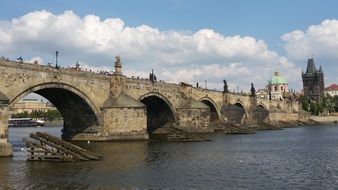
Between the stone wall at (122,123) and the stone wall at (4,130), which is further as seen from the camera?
the stone wall at (122,123)

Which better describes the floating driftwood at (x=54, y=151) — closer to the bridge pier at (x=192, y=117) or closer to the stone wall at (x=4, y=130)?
the stone wall at (x=4, y=130)

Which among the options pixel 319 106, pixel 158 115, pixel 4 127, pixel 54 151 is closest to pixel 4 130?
pixel 4 127

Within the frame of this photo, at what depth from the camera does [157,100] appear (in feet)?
218

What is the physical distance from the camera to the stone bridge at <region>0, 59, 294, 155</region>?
1518 inches

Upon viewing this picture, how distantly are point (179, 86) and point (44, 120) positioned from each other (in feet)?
364

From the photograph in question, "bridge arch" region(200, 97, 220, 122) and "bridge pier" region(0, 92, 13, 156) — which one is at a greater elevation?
"bridge arch" region(200, 97, 220, 122)

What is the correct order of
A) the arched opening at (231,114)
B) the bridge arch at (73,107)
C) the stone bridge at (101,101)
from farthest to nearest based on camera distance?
the arched opening at (231,114)
the bridge arch at (73,107)
the stone bridge at (101,101)

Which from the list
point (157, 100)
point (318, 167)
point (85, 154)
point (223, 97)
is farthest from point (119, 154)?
point (223, 97)

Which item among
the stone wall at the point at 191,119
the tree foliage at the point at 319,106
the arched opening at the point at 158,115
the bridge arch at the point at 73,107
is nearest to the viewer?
the bridge arch at the point at 73,107

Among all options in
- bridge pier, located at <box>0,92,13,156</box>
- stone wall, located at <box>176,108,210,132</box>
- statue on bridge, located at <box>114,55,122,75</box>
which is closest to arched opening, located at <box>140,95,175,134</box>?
stone wall, located at <box>176,108,210,132</box>

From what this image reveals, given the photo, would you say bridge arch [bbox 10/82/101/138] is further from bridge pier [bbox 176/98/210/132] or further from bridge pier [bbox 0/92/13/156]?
bridge pier [bbox 176/98/210/132]

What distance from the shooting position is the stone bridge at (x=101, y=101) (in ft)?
127

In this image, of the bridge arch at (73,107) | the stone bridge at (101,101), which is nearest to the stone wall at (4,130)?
the stone bridge at (101,101)

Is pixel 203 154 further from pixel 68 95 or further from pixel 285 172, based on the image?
pixel 68 95
